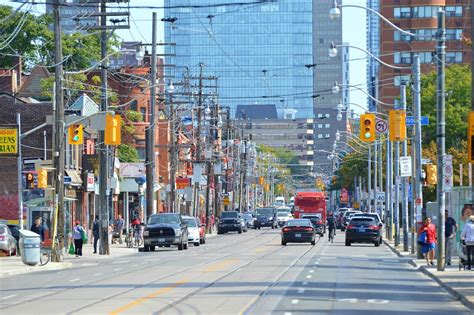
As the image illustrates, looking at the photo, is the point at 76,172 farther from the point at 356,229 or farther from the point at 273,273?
the point at 273,273

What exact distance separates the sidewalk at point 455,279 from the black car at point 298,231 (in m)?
20.8

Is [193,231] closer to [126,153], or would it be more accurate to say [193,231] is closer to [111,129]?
[111,129]

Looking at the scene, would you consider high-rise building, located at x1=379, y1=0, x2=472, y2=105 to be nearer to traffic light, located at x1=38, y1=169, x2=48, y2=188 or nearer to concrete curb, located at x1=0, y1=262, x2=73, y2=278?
traffic light, located at x1=38, y1=169, x2=48, y2=188

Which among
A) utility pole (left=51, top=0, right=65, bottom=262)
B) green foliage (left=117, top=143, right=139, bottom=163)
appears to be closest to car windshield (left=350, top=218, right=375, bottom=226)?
utility pole (left=51, top=0, right=65, bottom=262)

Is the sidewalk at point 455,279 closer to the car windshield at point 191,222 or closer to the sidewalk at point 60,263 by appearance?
the sidewalk at point 60,263

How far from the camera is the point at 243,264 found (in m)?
42.8

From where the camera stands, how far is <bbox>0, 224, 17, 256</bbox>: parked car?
2068 inches

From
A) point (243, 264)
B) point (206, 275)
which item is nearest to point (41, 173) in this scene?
point (243, 264)

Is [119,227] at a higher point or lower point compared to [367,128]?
lower

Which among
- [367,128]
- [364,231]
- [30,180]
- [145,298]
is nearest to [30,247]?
[30,180]

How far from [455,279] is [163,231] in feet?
96.4

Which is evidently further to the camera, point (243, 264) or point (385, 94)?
point (385, 94)

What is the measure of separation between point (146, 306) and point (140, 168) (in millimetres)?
52668

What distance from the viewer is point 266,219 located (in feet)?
397
